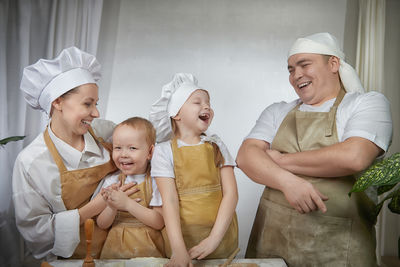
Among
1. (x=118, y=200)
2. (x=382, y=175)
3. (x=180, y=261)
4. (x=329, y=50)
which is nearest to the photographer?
(x=382, y=175)

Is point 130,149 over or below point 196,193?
over

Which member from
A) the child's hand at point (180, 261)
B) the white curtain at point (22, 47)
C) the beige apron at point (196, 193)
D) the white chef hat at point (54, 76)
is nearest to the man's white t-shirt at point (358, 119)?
the beige apron at point (196, 193)

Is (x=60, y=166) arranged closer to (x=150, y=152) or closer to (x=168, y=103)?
(x=150, y=152)

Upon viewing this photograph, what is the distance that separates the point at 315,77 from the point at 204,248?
0.93 metres

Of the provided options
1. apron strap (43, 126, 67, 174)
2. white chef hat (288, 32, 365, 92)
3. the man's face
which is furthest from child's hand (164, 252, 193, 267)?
white chef hat (288, 32, 365, 92)

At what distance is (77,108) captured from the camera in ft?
6.24

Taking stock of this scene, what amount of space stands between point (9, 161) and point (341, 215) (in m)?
1.72

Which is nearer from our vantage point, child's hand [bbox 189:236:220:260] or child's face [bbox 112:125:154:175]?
child's hand [bbox 189:236:220:260]

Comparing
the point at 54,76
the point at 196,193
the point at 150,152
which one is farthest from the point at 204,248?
the point at 54,76

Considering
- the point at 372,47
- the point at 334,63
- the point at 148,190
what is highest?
the point at 372,47

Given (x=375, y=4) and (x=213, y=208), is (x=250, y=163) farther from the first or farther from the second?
(x=375, y=4)

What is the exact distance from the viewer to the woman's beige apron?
1.84 metres

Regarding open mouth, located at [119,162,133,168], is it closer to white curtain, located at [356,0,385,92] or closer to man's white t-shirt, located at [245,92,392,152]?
man's white t-shirt, located at [245,92,392,152]

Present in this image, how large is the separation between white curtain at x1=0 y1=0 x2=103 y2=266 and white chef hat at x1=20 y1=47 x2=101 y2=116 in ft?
1.59
